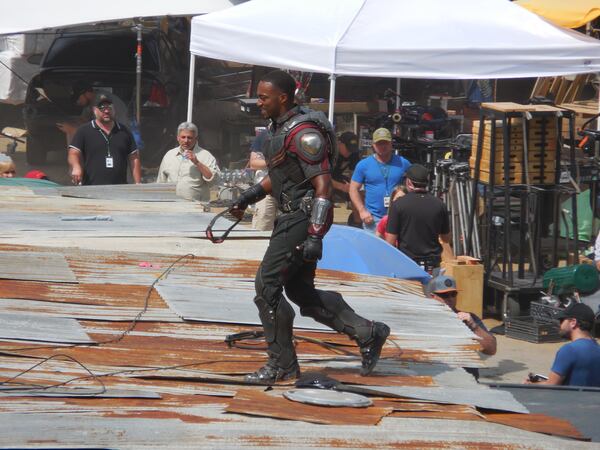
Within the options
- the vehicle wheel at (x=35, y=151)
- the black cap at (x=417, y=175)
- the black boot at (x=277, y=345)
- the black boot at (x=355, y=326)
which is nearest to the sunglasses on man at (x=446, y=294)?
the black cap at (x=417, y=175)

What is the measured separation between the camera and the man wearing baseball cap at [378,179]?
11852 millimetres

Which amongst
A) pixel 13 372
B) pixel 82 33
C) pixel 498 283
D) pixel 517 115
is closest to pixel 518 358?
pixel 498 283

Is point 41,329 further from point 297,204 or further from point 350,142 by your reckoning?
point 350,142

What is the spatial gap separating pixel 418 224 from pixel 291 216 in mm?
4735

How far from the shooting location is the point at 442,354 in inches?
253

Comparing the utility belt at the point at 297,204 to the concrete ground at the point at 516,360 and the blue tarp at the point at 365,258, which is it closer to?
the blue tarp at the point at 365,258

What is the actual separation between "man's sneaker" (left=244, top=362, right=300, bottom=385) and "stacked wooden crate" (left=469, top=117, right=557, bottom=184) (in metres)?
6.21

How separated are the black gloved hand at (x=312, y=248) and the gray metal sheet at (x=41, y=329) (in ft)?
4.29

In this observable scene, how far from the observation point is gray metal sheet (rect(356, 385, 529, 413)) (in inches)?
211

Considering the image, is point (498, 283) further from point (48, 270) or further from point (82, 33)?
point (82, 33)

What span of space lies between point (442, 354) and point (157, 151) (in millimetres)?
12934

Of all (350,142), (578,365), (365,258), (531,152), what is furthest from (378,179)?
(578,365)

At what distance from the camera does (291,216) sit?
Answer: 580 cm

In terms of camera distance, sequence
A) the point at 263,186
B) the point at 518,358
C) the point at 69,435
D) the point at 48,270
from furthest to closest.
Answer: the point at 518,358 → the point at 48,270 → the point at 263,186 → the point at 69,435
